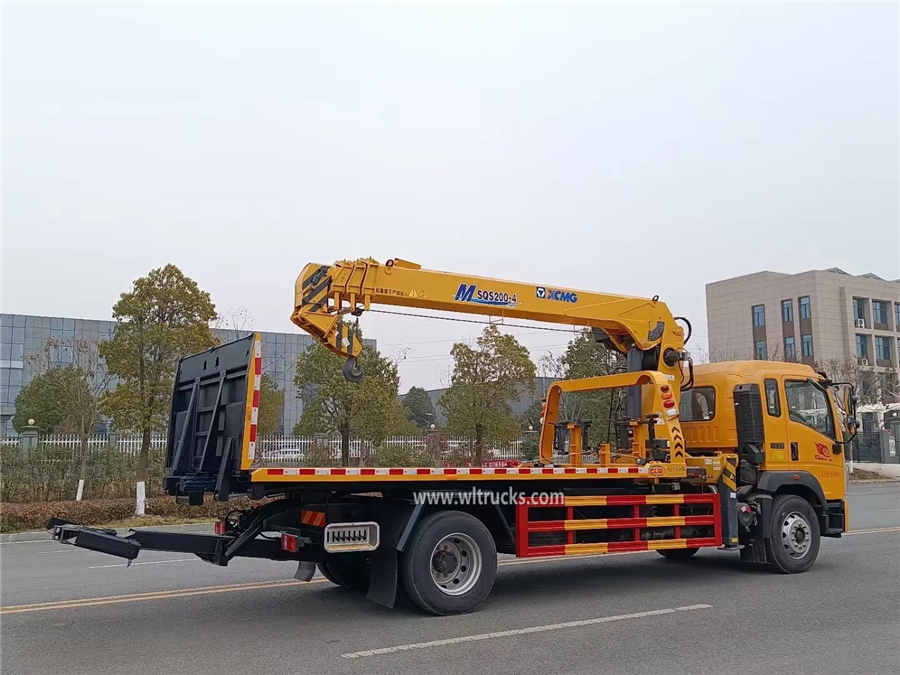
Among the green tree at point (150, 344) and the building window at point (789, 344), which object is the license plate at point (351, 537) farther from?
the building window at point (789, 344)

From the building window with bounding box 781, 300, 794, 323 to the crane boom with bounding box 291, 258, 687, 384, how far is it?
5903 centimetres

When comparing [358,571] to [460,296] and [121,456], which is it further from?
[121,456]

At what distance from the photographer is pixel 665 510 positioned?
970 cm

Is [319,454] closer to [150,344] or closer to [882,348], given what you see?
[150,344]

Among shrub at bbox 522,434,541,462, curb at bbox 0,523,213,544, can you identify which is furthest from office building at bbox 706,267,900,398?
curb at bbox 0,523,213,544

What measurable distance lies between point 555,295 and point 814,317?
58536mm

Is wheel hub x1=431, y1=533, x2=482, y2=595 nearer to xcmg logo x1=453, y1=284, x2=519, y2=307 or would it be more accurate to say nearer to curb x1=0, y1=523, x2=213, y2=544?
xcmg logo x1=453, y1=284, x2=519, y2=307

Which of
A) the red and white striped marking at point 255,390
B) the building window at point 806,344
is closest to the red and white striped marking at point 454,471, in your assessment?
the red and white striped marking at point 255,390

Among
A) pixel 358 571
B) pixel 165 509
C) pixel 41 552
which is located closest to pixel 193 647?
pixel 358 571

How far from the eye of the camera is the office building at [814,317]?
62906 millimetres

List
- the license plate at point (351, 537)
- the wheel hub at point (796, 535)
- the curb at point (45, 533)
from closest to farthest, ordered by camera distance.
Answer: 1. the license plate at point (351, 537)
2. the wheel hub at point (796, 535)
3. the curb at point (45, 533)

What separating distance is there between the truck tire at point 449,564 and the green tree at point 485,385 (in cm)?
1620

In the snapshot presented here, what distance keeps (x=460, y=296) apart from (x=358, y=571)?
11.0ft

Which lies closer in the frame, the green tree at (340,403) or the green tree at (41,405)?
the green tree at (340,403)
